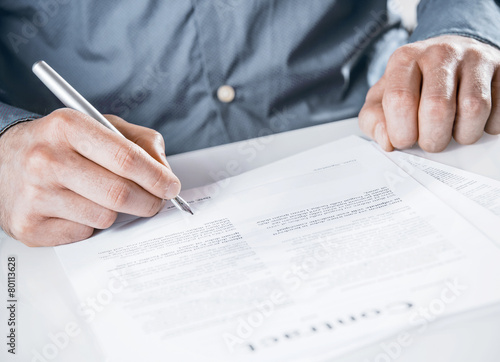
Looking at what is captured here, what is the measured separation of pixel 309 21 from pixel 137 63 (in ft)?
1.06

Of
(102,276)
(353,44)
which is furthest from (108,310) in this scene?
(353,44)

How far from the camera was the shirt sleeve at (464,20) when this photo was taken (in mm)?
712

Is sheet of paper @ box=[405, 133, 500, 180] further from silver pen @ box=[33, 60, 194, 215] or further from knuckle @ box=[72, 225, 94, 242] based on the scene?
knuckle @ box=[72, 225, 94, 242]

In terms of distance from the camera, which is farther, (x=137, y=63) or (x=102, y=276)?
→ (x=137, y=63)

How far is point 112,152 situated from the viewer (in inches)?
19.0

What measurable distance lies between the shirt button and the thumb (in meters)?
0.27

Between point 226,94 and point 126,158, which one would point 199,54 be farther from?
point 126,158

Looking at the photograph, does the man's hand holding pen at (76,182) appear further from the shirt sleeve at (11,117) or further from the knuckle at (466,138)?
the knuckle at (466,138)

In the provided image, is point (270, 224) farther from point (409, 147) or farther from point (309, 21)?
point (309, 21)

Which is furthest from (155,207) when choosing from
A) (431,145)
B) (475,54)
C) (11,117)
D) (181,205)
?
(475,54)

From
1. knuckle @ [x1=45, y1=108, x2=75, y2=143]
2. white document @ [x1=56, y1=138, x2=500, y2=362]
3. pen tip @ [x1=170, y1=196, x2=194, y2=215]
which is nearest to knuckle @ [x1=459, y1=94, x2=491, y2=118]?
white document @ [x1=56, y1=138, x2=500, y2=362]

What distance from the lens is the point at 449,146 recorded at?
2.00 ft

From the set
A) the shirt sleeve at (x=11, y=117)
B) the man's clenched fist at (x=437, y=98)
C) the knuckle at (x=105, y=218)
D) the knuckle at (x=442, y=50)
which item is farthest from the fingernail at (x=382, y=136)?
the shirt sleeve at (x=11, y=117)

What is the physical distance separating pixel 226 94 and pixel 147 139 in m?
0.32
